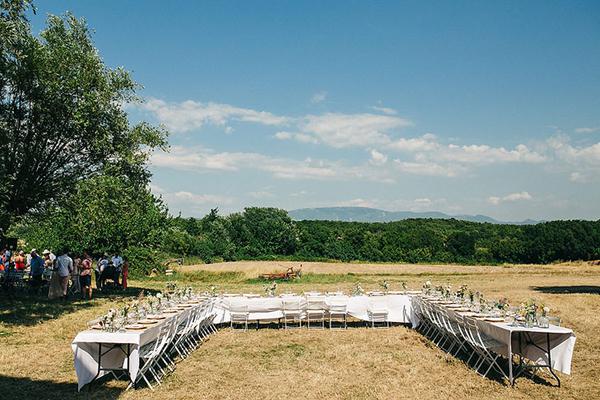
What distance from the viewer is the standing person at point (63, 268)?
17469 mm

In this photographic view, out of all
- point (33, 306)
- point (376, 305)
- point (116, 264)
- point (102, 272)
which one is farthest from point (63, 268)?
point (376, 305)

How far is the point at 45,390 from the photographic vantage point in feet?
26.9

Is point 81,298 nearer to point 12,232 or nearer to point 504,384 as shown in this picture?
point 12,232

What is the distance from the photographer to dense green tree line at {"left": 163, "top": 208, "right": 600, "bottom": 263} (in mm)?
49719

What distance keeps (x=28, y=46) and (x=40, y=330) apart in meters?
9.32

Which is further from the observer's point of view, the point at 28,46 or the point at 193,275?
the point at 193,275

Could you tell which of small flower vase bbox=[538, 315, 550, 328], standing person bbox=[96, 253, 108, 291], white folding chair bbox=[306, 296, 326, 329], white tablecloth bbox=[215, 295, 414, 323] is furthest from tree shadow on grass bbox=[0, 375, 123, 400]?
standing person bbox=[96, 253, 108, 291]

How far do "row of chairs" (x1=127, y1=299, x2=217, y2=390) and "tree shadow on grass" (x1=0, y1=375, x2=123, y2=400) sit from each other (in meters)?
0.47

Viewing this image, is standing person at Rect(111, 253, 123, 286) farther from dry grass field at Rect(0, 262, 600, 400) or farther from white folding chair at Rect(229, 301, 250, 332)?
white folding chair at Rect(229, 301, 250, 332)

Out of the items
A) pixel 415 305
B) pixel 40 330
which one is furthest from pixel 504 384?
pixel 40 330

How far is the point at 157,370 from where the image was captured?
9.48 m

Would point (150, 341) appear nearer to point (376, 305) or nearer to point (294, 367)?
point (294, 367)

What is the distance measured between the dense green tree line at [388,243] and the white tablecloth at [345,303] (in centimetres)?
3192

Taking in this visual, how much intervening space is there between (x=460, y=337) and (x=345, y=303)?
12.8 ft
